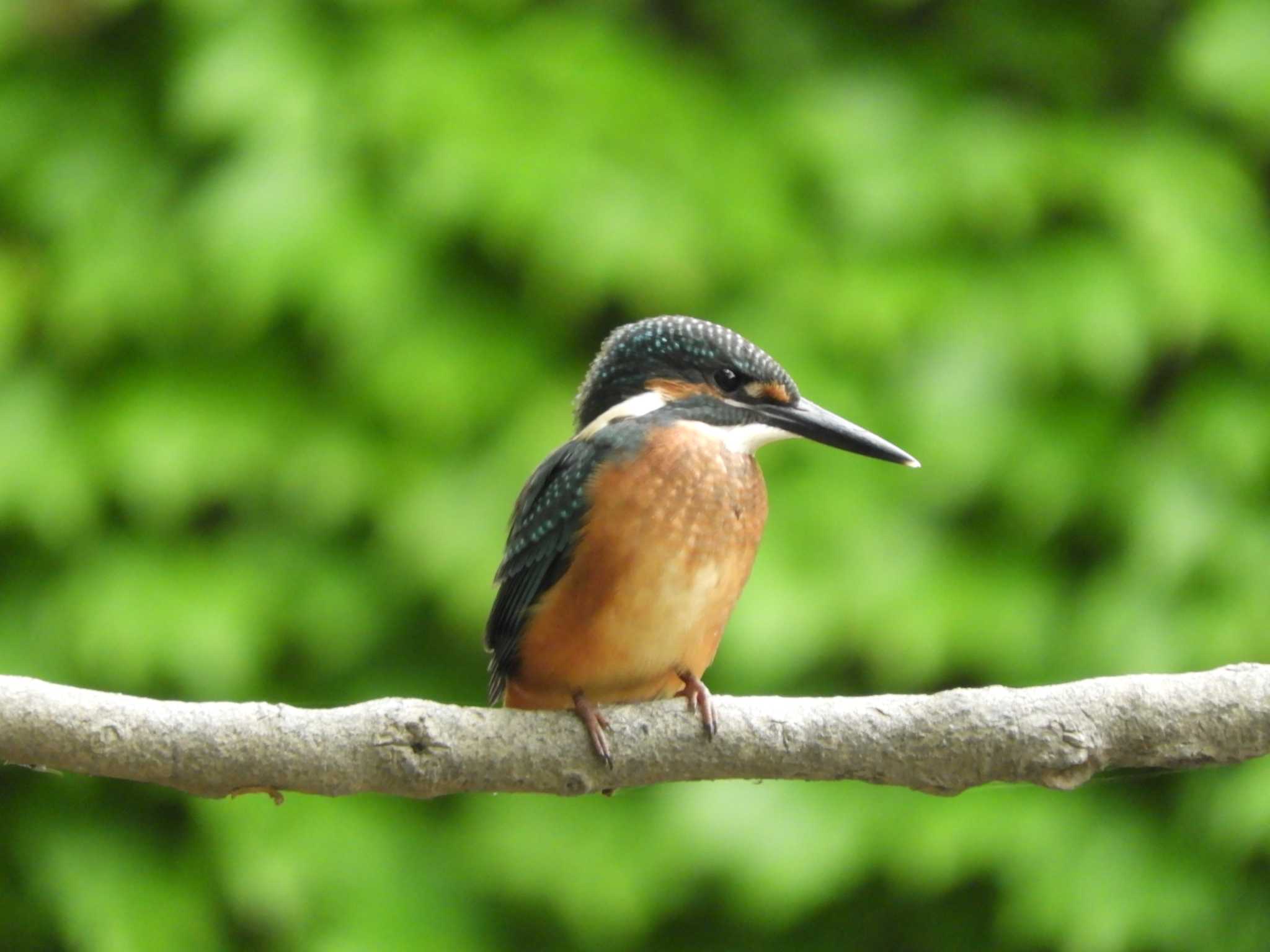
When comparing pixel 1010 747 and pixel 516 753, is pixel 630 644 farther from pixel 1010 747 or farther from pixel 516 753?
pixel 1010 747

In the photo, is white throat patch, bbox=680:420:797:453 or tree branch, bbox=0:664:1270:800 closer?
tree branch, bbox=0:664:1270:800

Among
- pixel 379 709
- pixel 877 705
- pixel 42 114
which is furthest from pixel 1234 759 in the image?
pixel 42 114

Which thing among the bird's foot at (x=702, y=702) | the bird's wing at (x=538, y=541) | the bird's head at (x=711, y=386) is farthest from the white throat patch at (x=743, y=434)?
the bird's foot at (x=702, y=702)

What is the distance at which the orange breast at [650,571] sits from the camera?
157cm

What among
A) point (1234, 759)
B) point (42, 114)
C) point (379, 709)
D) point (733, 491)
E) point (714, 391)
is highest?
point (42, 114)

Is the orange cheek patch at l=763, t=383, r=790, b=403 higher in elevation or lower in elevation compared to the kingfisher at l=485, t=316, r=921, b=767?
higher

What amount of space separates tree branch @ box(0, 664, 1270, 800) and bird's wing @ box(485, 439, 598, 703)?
9.3 inches

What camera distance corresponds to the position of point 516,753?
55.9 inches

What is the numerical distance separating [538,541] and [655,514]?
0.48 ft

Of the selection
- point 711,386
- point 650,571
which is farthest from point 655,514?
point 711,386

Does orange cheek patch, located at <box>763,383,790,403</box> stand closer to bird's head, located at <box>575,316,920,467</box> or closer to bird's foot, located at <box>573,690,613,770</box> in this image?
bird's head, located at <box>575,316,920,467</box>

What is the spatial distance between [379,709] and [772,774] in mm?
373

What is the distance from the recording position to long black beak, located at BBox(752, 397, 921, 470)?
1.52 meters

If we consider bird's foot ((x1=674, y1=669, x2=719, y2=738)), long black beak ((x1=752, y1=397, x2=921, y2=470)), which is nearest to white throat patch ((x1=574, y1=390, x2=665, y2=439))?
long black beak ((x1=752, y1=397, x2=921, y2=470))
